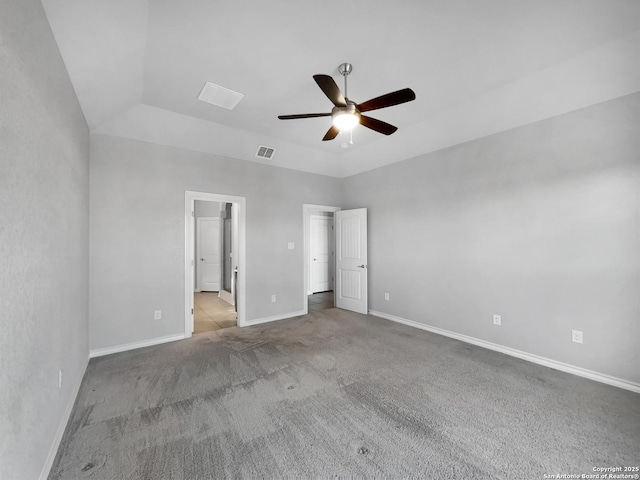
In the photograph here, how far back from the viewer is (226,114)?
354 cm

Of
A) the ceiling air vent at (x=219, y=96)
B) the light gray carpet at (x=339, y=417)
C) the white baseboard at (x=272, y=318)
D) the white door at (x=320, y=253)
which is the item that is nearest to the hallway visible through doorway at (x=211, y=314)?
the white baseboard at (x=272, y=318)

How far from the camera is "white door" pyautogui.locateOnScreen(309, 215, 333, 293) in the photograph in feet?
24.1

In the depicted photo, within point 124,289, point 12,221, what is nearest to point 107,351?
point 124,289

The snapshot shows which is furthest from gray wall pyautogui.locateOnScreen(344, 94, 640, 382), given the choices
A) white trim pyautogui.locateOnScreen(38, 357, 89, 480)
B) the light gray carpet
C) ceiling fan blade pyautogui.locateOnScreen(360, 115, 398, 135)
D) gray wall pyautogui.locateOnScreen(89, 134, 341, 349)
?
white trim pyautogui.locateOnScreen(38, 357, 89, 480)

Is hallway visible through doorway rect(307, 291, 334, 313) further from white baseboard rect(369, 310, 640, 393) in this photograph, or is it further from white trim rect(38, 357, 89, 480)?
white trim rect(38, 357, 89, 480)

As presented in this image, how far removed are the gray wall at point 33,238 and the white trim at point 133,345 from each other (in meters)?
1.10

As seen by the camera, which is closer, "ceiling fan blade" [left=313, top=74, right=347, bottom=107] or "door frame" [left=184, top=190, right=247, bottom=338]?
"ceiling fan blade" [left=313, top=74, right=347, bottom=107]

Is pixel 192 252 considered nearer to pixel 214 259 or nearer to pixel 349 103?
pixel 349 103

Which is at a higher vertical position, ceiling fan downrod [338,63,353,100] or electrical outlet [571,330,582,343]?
ceiling fan downrod [338,63,353,100]

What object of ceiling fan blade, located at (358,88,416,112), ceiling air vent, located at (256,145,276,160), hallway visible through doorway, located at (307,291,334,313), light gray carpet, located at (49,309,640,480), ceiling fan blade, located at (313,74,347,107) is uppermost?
→ ceiling air vent, located at (256,145,276,160)

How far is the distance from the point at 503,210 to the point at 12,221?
14.1ft

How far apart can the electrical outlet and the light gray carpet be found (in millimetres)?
373

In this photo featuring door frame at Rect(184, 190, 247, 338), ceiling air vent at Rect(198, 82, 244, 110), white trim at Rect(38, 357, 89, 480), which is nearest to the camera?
white trim at Rect(38, 357, 89, 480)

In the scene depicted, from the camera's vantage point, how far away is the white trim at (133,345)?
3.30 metres
